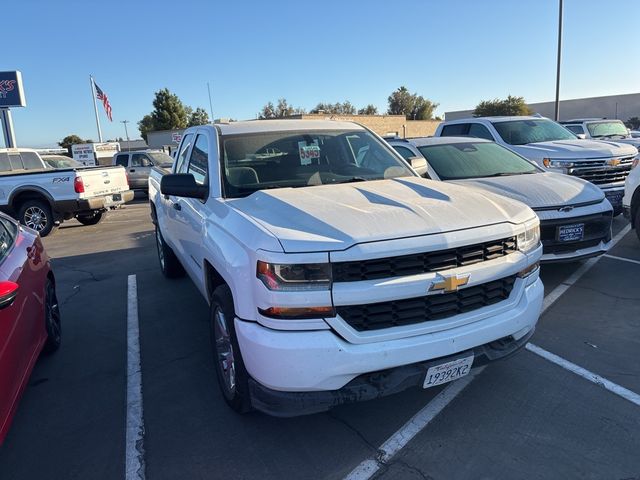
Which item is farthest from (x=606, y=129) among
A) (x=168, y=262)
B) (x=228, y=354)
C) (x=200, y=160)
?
(x=228, y=354)

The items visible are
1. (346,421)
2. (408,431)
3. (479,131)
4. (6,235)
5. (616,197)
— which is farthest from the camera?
(479,131)

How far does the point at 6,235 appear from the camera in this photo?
402cm

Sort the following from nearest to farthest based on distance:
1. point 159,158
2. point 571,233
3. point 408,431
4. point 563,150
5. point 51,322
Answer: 1. point 408,431
2. point 51,322
3. point 571,233
4. point 563,150
5. point 159,158

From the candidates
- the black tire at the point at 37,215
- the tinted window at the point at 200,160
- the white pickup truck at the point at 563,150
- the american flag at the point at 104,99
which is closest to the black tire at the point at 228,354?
the tinted window at the point at 200,160

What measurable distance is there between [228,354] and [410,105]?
295 ft

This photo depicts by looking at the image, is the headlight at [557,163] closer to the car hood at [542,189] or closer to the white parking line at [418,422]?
the car hood at [542,189]

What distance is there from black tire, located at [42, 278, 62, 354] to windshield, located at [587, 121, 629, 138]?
593 inches

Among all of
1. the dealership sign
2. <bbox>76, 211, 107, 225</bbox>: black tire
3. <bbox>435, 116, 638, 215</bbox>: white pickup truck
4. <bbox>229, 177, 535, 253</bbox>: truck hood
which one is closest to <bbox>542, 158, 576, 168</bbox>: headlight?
<bbox>435, 116, 638, 215</bbox>: white pickup truck

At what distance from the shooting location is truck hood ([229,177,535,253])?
8.52 ft

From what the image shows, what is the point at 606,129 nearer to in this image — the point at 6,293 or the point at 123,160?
the point at 6,293

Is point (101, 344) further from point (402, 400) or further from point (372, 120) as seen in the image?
point (372, 120)

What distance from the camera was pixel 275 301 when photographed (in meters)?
2.51

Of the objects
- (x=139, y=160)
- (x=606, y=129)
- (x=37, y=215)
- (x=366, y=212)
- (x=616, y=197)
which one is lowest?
(x=37, y=215)

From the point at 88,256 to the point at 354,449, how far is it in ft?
24.4
